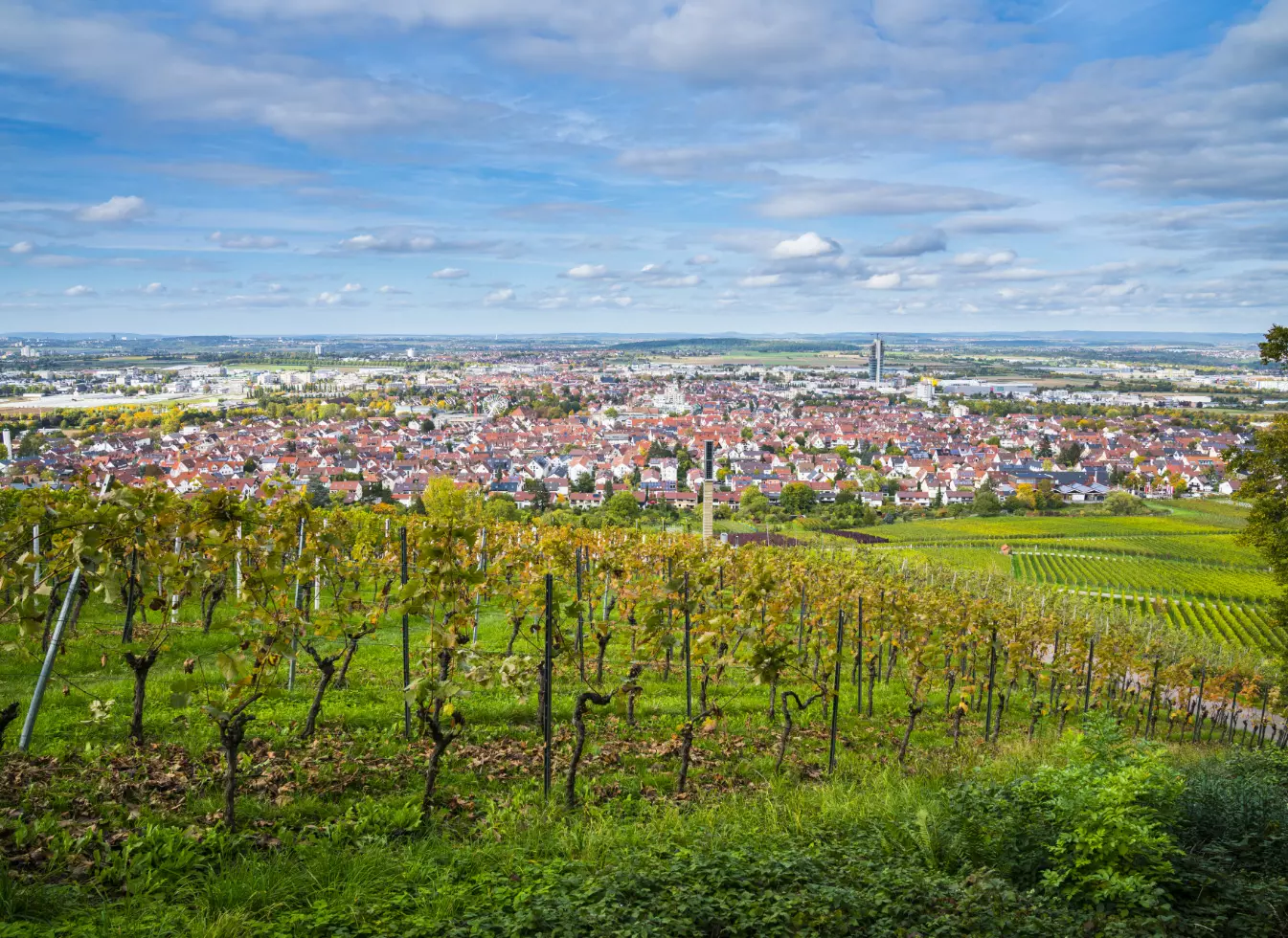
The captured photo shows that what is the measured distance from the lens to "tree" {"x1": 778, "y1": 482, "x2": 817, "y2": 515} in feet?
217

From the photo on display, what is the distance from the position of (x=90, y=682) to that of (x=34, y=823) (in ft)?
11.9

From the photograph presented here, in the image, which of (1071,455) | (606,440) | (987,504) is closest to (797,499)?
(987,504)

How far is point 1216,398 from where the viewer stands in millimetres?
153750

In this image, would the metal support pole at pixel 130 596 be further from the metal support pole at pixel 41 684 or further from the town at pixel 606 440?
the town at pixel 606 440

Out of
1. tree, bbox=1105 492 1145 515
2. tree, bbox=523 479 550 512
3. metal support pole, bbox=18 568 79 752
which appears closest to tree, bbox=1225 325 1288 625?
metal support pole, bbox=18 568 79 752

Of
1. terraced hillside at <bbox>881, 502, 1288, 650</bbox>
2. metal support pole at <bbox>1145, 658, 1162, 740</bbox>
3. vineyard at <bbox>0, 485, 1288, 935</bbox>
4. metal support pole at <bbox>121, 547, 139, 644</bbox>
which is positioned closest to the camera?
vineyard at <bbox>0, 485, 1288, 935</bbox>

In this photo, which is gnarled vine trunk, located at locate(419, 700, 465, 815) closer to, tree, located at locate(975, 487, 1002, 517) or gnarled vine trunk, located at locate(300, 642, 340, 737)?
gnarled vine trunk, located at locate(300, 642, 340, 737)

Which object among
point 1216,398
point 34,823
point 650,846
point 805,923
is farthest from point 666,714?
point 1216,398

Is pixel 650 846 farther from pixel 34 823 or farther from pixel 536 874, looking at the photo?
pixel 34 823

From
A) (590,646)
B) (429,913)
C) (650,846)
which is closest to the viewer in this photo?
(429,913)

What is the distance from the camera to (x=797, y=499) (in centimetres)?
6744

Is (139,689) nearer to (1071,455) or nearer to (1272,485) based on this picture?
(1272,485)

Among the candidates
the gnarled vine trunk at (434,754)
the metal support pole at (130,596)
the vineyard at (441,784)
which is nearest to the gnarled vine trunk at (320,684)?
the vineyard at (441,784)

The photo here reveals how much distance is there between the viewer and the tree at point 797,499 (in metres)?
66.2
